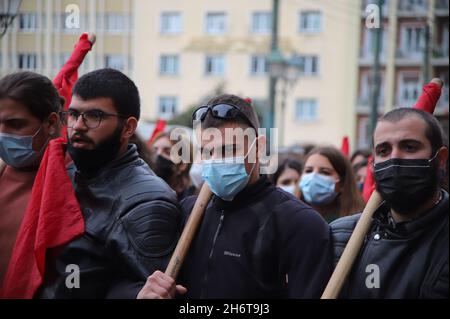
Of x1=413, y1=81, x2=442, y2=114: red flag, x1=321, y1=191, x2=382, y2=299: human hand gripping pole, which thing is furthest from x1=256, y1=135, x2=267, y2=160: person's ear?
x1=413, y1=81, x2=442, y2=114: red flag

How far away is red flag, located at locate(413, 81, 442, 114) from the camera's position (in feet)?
12.2

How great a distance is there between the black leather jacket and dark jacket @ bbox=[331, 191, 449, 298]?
877mm

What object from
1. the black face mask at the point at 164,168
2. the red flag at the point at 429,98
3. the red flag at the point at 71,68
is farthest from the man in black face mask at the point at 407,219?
the black face mask at the point at 164,168

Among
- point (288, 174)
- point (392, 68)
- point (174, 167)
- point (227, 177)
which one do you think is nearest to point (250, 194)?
point (227, 177)

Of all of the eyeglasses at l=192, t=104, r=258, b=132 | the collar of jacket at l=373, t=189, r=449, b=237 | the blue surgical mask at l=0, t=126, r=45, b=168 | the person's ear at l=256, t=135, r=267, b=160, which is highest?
the eyeglasses at l=192, t=104, r=258, b=132

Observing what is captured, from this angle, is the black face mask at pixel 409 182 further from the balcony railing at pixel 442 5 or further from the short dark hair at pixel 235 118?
the balcony railing at pixel 442 5

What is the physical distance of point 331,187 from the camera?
6.46 metres

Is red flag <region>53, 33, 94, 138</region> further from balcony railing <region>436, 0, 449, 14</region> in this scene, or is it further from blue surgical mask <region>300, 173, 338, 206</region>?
balcony railing <region>436, 0, 449, 14</region>

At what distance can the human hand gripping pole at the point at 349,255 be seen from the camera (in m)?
3.30

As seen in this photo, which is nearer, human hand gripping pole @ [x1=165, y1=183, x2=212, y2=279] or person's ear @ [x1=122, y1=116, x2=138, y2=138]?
human hand gripping pole @ [x1=165, y1=183, x2=212, y2=279]

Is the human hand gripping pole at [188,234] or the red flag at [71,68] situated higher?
the red flag at [71,68]

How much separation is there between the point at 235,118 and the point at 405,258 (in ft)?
3.44

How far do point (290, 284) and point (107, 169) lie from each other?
111 cm
